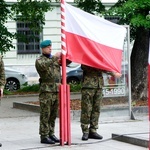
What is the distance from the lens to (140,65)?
763 inches

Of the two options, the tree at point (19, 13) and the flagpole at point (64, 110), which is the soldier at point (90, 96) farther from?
the tree at point (19, 13)

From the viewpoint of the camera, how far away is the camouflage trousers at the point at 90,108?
39.4 feet

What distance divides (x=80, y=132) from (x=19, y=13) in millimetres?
15449

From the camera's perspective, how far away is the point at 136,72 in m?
19.4

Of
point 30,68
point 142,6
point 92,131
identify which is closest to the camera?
point 92,131

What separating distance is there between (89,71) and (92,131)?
1.21 m

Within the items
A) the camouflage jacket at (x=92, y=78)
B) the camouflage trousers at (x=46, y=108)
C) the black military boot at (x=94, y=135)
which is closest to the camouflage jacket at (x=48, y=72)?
the camouflage trousers at (x=46, y=108)

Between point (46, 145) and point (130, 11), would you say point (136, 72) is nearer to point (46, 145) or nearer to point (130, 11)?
point (130, 11)

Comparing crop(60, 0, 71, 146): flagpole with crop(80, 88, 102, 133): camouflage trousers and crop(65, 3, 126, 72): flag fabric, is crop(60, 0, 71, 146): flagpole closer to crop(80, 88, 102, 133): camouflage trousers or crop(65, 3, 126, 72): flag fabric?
crop(65, 3, 126, 72): flag fabric

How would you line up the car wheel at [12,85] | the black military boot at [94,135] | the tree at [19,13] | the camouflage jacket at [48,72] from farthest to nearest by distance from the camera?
the car wheel at [12,85]
the tree at [19,13]
the black military boot at [94,135]
the camouflage jacket at [48,72]

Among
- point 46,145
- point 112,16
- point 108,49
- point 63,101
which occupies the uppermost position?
point 112,16

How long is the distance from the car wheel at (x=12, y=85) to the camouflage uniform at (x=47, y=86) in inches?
839

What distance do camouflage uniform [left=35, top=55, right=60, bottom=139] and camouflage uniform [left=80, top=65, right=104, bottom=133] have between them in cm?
65

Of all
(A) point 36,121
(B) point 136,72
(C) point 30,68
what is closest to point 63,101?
(A) point 36,121
